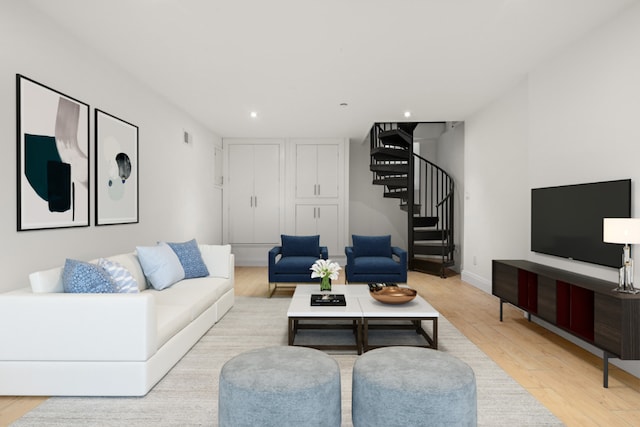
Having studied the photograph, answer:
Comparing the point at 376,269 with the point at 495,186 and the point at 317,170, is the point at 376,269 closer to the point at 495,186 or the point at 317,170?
the point at 495,186

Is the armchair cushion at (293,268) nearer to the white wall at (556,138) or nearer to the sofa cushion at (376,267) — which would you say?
the sofa cushion at (376,267)

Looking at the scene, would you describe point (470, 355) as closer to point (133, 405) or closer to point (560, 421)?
point (560, 421)

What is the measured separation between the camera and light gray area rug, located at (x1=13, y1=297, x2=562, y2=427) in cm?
221

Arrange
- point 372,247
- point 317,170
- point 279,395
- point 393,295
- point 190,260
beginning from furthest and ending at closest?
point 317,170
point 372,247
point 190,260
point 393,295
point 279,395

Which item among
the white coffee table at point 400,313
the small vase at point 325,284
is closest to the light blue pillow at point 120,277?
the small vase at point 325,284

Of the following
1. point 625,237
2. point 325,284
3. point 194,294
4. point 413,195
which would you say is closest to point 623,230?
point 625,237

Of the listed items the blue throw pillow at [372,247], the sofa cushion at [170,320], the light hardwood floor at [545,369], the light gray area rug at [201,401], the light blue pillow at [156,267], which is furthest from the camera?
the blue throw pillow at [372,247]

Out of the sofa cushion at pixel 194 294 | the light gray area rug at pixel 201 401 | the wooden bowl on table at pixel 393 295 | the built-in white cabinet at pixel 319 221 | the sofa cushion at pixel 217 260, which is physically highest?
the built-in white cabinet at pixel 319 221

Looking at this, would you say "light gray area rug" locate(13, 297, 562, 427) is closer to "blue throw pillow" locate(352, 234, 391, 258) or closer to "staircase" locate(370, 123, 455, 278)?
"blue throw pillow" locate(352, 234, 391, 258)

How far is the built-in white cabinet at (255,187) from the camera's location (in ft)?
26.9

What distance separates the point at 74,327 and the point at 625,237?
3541mm

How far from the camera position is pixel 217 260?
464 centimetres

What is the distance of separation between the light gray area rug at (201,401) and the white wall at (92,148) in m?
1.05

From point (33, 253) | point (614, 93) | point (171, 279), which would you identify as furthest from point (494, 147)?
point (33, 253)
